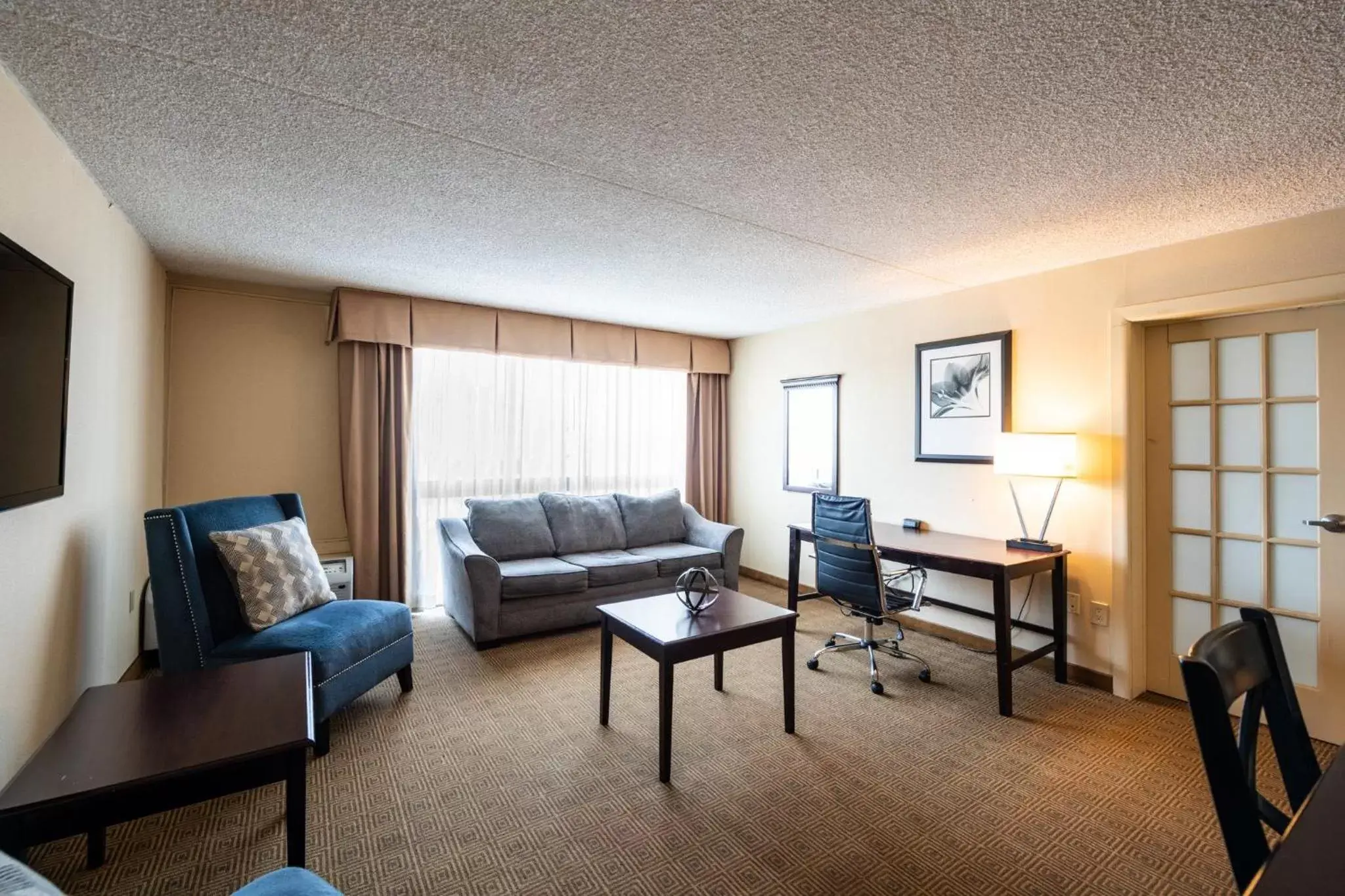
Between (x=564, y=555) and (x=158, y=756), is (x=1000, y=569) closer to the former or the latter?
(x=564, y=555)

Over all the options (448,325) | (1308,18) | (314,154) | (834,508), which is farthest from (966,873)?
(448,325)

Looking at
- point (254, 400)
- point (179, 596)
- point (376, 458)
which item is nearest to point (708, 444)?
point (376, 458)

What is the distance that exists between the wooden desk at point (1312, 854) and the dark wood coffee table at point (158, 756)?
1849 mm

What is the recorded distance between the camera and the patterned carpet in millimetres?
1745

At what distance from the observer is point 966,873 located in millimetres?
1757

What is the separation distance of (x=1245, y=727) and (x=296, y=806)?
84.3 inches

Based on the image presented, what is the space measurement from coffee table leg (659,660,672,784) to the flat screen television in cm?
200

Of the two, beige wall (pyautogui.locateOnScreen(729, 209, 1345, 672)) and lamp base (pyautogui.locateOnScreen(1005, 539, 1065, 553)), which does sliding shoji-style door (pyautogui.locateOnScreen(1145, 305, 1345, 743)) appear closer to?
beige wall (pyautogui.locateOnScreen(729, 209, 1345, 672))

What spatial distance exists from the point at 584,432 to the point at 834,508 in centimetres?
256

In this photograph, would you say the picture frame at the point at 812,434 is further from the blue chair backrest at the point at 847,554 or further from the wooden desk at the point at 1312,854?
the wooden desk at the point at 1312,854

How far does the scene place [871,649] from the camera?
329 centimetres

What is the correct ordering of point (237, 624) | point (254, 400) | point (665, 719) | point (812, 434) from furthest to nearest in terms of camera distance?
point (812, 434)
point (254, 400)
point (237, 624)
point (665, 719)

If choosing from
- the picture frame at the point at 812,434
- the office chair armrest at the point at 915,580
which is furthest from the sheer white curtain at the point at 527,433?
the office chair armrest at the point at 915,580

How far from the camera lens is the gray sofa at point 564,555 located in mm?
3662
